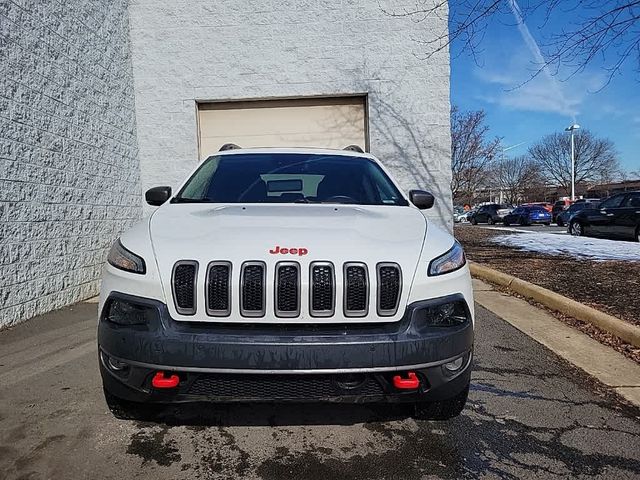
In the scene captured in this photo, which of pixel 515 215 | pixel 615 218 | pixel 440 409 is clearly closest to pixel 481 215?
pixel 515 215

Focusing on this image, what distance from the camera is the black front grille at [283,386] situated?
210cm

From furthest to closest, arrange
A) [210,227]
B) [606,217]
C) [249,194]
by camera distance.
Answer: [606,217] < [249,194] < [210,227]

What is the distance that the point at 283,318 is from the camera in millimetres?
2154

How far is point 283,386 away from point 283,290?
46 cm

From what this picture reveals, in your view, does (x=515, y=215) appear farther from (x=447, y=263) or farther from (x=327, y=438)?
(x=327, y=438)

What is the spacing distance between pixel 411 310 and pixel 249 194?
5.60 feet

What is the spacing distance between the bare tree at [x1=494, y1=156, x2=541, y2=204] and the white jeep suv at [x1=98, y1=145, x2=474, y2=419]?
66747 mm

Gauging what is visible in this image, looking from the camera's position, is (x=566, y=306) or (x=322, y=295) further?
(x=566, y=306)

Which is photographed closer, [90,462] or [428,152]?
[90,462]

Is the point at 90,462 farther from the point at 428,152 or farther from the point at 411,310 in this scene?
the point at 428,152

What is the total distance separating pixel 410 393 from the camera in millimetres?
2184

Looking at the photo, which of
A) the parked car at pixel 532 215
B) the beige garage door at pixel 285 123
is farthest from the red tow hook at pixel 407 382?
the parked car at pixel 532 215

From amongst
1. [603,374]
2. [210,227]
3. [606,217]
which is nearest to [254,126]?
[210,227]

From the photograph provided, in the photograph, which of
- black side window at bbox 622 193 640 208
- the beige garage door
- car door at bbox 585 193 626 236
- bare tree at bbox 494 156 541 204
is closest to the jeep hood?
the beige garage door
